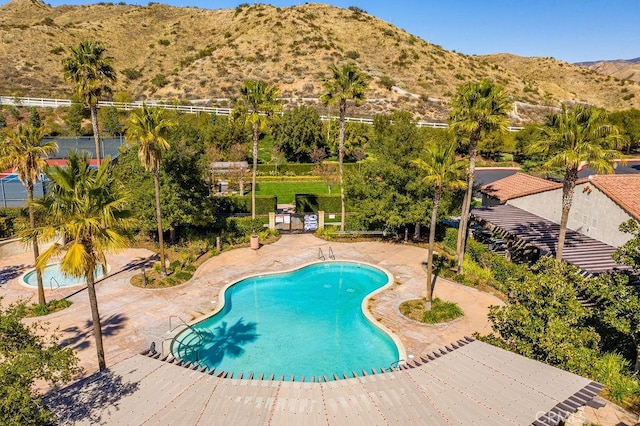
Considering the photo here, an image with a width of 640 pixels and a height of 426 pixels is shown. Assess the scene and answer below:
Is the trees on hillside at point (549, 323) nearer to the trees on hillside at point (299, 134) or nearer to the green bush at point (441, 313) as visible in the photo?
the green bush at point (441, 313)

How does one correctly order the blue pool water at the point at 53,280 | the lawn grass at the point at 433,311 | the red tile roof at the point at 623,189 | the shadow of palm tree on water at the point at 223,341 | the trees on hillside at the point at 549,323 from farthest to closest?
the blue pool water at the point at 53,280, the red tile roof at the point at 623,189, the lawn grass at the point at 433,311, the shadow of palm tree on water at the point at 223,341, the trees on hillside at the point at 549,323

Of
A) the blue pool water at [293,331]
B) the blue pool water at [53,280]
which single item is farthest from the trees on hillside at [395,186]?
the blue pool water at [53,280]

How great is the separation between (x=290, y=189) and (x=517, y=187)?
2703cm

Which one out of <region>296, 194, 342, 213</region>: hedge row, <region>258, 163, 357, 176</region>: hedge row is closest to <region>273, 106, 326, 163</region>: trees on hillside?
<region>258, 163, 357, 176</region>: hedge row

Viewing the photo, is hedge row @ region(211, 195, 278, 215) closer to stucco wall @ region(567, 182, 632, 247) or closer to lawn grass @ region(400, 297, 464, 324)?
lawn grass @ region(400, 297, 464, 324)

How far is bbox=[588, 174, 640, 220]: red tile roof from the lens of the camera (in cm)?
2483

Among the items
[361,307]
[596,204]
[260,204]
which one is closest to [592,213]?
[596,204]

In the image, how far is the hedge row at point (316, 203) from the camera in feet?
138

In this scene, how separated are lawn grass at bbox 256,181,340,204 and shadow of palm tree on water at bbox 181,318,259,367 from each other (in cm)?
2676

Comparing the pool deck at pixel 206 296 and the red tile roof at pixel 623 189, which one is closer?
the pool deck at pixel 206 296

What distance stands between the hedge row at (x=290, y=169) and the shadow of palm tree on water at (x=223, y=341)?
37772 millimetres

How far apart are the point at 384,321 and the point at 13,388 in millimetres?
17432

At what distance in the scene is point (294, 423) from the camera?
11922 mm

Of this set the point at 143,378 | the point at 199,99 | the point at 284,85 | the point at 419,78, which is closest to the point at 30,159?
the point at 143,378
